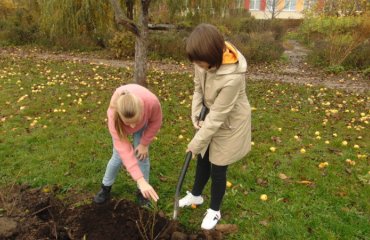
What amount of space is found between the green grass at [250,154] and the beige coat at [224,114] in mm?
902

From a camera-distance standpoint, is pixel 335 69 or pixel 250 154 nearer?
pixel 250 154

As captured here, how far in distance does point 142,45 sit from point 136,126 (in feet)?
14.3

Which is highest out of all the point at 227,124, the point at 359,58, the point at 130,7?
the point at 130,7

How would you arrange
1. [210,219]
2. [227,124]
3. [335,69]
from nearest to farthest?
[227,124] → [210,219] → [335,69]

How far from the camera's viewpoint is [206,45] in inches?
94.1

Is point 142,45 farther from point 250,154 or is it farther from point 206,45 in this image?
point 206,45

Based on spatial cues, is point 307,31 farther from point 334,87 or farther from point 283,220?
point 283,220

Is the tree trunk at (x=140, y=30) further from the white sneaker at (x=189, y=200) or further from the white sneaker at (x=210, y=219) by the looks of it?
the white sneaker at (x=210, y=219)

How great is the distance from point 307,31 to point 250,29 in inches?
167

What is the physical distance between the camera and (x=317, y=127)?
5.86m

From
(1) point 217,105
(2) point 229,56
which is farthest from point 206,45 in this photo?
(1) point 217,105

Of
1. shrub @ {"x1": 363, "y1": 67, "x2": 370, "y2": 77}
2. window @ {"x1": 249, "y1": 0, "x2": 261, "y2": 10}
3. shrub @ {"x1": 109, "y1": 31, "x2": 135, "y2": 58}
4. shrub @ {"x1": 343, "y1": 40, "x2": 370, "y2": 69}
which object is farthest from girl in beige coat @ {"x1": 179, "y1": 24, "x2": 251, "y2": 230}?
window @ {"x1": 249, "y1": 0, "x2": 261, "y2": 10}

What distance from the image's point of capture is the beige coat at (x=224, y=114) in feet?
8.41

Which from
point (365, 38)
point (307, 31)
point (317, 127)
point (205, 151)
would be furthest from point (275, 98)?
point (307, 31)
